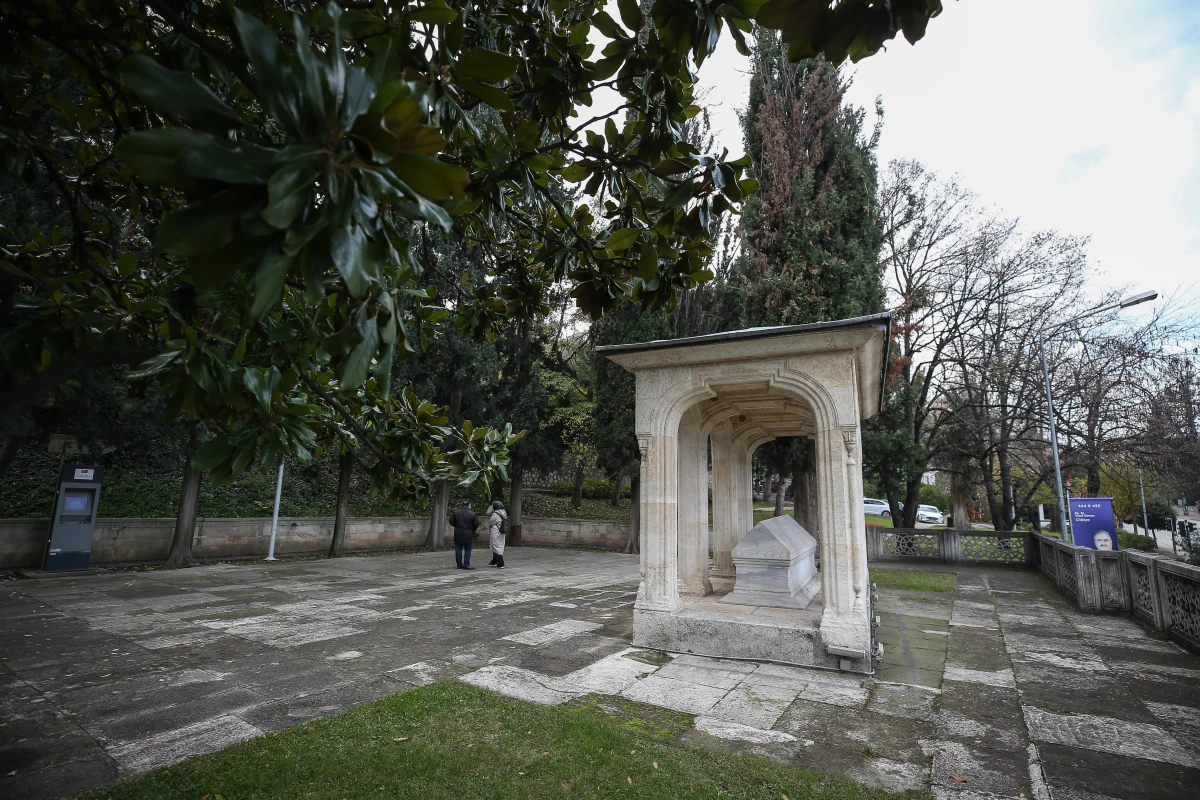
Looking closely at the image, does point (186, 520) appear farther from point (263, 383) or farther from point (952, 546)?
point (952, 546)

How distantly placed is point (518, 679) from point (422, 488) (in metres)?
2.96

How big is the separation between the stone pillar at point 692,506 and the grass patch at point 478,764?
12.9 feet

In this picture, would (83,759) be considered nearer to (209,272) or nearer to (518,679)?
Answer: (518,679)

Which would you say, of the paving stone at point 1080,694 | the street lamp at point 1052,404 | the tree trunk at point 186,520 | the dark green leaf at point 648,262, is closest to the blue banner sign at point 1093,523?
the street lamp at point 1052,404

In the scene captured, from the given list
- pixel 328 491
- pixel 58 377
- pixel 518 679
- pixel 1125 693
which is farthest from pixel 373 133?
pixel 328 491

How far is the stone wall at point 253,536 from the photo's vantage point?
37.4 feet

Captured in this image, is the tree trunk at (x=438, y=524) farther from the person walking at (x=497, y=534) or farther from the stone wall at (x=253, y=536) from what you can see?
the person walking at (x=497, y=534)

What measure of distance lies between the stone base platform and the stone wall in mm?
12352

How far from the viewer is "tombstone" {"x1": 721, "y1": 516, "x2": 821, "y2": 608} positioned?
734 cm

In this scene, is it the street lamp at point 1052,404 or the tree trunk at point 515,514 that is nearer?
the street lamp at point 1052,404

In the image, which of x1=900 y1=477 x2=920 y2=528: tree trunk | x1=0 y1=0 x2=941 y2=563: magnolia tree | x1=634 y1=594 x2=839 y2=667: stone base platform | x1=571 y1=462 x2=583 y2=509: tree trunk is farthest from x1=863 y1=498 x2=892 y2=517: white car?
x1=0 y1=0 x2=941 y2=563: magnolia tree

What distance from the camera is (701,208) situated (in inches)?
90.8

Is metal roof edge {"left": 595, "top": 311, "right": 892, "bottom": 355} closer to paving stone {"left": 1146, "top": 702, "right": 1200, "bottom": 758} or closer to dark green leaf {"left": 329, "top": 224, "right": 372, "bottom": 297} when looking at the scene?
paving stone {"left": 1146, "top": 702, "right": 1200, "bottom": 758}

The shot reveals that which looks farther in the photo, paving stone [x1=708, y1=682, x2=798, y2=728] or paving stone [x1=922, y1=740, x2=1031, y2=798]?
paving stone [x1=708, y1=682, x2=798, y2=728]
